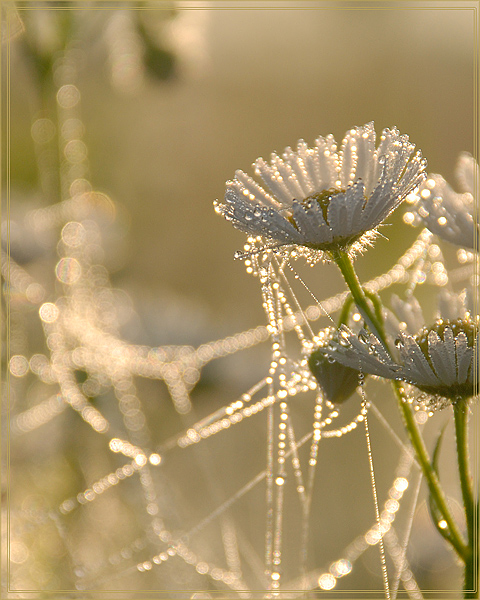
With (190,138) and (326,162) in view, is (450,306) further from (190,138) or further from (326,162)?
(190,138)

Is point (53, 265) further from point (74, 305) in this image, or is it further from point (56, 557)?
point (56, 557)

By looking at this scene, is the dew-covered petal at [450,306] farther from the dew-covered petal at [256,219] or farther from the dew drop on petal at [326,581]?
the dew drop on petal at [326,581]

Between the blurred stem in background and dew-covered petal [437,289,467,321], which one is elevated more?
dew-covered petal [437,289,467,321]

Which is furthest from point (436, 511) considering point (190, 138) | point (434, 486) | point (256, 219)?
point (190, 138)

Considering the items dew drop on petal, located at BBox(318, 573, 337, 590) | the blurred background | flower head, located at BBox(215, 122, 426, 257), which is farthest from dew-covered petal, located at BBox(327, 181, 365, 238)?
dew drop on petal, located at BBox(318, 573, 337, 590)

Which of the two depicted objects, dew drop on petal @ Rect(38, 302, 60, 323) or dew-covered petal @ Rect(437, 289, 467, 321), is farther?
dew drop on petal @ Rect(38, 302, 60, 323)

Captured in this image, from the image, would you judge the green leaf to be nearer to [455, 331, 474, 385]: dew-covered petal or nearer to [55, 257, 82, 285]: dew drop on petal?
[455, 331, 474, 385]: dew-covered petal
